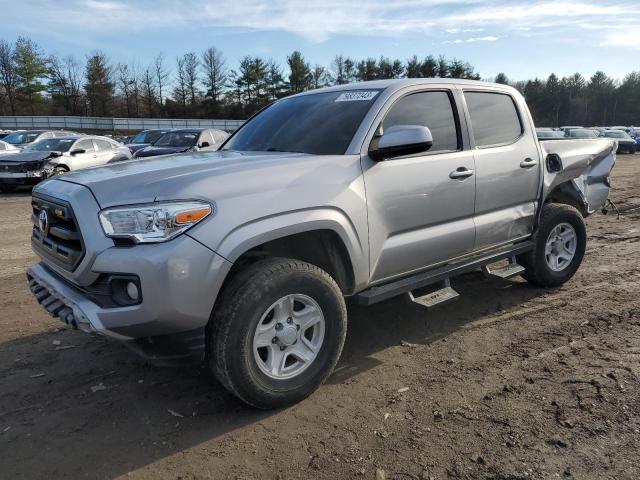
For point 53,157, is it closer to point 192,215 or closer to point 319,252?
point 319,252

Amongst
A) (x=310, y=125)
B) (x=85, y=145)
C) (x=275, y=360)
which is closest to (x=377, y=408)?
(x=275, y=360)

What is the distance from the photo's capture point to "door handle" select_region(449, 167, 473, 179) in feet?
13.4

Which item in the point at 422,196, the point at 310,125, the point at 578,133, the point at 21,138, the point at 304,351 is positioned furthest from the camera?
the point at 578,133

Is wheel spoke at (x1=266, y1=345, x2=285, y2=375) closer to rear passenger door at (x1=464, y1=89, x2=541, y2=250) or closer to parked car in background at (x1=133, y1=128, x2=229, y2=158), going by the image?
rear passenger door at (x1=464, y1=89, x2=541, y2=250)

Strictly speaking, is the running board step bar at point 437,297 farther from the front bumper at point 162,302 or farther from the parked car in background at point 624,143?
the parked car in background at point 624,143

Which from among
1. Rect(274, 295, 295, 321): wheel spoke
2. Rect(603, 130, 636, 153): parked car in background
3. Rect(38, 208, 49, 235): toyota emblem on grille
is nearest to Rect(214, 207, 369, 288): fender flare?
Rect(274, 295, 295, 321): wheel spoke

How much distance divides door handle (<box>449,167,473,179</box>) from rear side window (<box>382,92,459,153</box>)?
0.20m

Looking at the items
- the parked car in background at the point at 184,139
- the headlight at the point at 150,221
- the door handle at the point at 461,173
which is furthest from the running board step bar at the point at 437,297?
the parked car in background at the point at 184,139

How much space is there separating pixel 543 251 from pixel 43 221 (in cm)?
449

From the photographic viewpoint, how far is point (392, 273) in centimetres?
380

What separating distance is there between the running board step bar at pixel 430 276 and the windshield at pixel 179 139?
1271 cm

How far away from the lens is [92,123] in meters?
58.8

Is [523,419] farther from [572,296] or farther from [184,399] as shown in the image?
[572,296]

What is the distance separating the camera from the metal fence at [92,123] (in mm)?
55319
